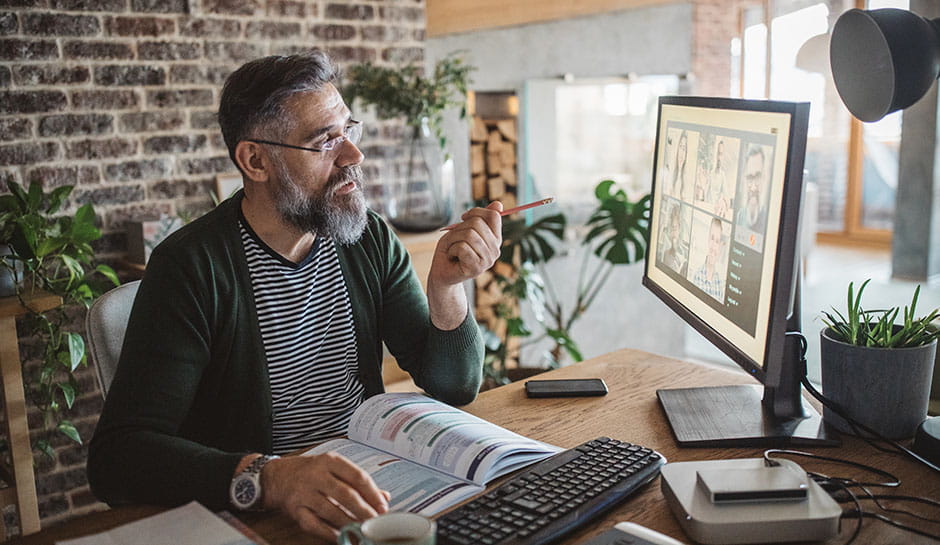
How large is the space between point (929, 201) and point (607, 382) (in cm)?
528

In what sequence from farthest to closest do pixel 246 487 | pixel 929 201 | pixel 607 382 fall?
pixel 929 201
pixel 607 382
pixel 246 487

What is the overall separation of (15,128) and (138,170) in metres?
0.40

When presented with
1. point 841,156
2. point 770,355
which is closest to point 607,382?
point 770,355

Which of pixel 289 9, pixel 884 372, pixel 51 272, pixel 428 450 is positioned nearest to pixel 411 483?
pixel 428 450

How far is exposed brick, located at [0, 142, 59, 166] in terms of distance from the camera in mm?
2658

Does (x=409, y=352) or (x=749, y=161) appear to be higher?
(x=749, y=161)

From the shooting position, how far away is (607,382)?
161cm

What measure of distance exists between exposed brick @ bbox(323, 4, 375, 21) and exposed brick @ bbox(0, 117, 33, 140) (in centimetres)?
121

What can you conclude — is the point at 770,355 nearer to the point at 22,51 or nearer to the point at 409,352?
the point at 409,352

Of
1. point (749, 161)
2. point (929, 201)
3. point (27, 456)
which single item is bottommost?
point (27, 456)

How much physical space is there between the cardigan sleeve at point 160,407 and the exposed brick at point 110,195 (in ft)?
5.18

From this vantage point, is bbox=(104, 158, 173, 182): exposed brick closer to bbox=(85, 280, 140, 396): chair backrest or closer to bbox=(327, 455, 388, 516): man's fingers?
bbox=(85, 280, 140, 396): chair backrest

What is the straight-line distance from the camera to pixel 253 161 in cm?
164

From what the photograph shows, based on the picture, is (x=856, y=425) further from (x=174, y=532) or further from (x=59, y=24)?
(x=59, y=24)
